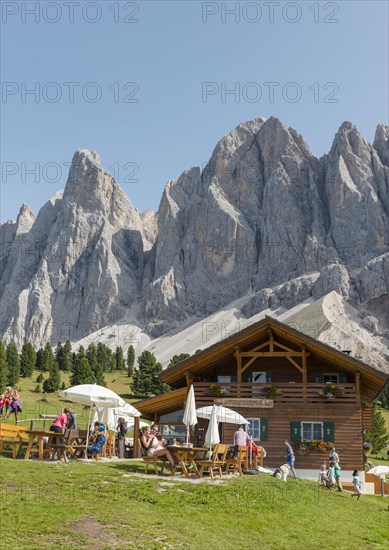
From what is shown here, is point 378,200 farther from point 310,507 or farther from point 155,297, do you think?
point 310,507

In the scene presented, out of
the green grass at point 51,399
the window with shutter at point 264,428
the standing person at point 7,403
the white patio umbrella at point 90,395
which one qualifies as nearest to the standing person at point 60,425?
the white patio umbrella at point 90,395

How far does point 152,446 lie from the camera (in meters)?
19.0

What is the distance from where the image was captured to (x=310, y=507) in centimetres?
1619

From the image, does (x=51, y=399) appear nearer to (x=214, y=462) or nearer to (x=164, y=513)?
(x=214, y=462)

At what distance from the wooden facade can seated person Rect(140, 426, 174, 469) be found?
9054mm

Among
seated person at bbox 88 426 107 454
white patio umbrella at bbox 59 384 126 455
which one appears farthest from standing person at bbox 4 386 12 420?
seated person at bbox 88 426 107 454

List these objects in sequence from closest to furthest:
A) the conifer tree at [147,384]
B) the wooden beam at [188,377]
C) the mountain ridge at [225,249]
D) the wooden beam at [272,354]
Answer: the wooden beam at [272,354], the wooden beam at [188,377], the conifer tree at [147,384], the mountain ridge at [225,249]

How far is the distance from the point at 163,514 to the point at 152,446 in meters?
5.98

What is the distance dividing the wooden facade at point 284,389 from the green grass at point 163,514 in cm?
1097

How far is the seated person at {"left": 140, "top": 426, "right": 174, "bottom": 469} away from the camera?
1809cm

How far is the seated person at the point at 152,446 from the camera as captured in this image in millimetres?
18094

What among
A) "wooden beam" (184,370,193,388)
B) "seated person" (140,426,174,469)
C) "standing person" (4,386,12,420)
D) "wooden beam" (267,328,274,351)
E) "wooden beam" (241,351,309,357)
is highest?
"wooden beam" (267,328,274,351)

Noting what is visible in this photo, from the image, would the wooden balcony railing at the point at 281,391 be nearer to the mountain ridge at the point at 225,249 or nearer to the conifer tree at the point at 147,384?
the conifer tree at the point at 147,384

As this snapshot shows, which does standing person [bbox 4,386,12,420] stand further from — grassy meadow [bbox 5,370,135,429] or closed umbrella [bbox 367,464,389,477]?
closed umbrella [bbox 367,464,389,477]
